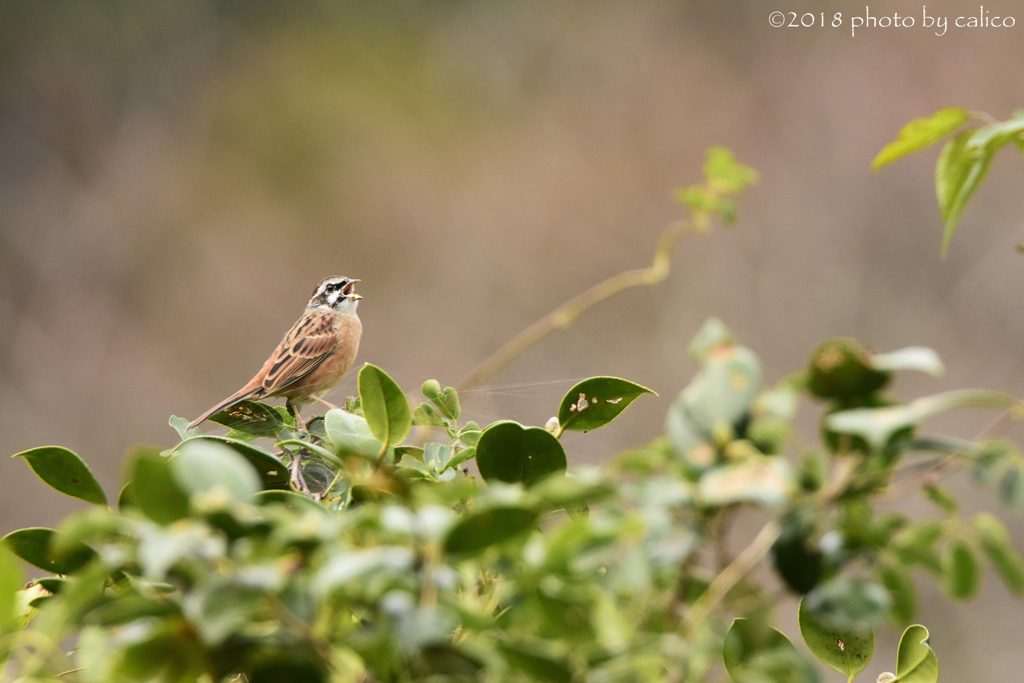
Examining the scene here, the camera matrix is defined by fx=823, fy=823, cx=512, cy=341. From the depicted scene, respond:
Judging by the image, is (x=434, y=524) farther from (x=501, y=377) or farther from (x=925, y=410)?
(x=501, y=377)

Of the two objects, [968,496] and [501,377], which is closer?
[968,496]

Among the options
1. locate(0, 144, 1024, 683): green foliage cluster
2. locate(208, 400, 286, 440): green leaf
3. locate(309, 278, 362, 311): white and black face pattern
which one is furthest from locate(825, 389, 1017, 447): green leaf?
locate(309, 278, 362, 311): white and black face pattern

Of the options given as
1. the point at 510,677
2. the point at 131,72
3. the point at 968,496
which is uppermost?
the point at 131,72

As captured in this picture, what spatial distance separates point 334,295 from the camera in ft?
5.57

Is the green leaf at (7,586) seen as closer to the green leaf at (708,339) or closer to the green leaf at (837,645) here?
the green leaf at (708,339)

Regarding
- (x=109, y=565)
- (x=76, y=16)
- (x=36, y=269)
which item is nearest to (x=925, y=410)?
(x=109, y=565)

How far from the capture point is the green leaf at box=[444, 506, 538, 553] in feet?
0.83

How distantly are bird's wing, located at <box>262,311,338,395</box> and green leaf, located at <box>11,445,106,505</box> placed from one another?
0.87 m

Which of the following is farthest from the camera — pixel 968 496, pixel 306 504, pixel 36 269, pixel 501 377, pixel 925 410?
pixel 36 269

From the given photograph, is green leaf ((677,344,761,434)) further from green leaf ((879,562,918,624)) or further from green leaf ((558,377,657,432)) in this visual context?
green leaf ((558,377,657,432))

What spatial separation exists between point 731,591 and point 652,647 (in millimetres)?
35

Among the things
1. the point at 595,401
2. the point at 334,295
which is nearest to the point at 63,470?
the point at 595,401

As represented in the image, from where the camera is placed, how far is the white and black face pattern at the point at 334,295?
1.68 meters

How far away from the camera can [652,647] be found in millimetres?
262
